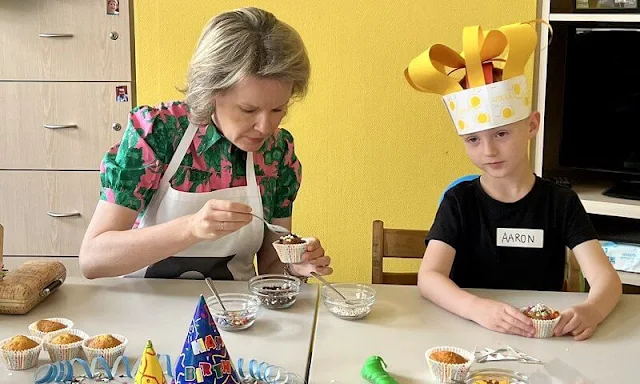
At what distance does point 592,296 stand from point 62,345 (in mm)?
1060

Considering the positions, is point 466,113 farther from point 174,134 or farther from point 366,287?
point 174,134

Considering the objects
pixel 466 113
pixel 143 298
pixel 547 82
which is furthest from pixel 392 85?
pixel 143 298

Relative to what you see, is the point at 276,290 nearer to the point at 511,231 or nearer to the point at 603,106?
→ the point at 511,231

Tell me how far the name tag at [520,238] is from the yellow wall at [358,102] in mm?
1023

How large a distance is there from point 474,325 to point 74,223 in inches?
80.9

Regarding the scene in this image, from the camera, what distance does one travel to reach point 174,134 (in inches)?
69.6

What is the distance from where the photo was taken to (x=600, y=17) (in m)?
2.66

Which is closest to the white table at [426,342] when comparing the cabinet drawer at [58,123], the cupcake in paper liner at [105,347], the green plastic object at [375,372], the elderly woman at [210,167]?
the green plastic object at [375,372]

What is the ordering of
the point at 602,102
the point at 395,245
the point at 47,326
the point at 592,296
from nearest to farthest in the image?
the point at 47,326 → the point at 592,296 → the point at 395,245 → the point at 602,102

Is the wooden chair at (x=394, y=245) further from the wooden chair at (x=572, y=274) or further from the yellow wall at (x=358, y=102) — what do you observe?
the yellow wall at (x=358, y=102)

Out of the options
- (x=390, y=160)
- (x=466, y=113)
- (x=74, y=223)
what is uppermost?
(x=466, y=113)

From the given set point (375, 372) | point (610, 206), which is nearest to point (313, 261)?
point (375, 372)

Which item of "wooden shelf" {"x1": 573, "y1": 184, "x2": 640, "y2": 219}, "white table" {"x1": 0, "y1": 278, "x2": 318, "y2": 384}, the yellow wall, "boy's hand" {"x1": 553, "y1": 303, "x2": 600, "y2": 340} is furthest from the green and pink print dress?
"wooden shelf" {"x1": 573, "y1": 184, "x2": 640, "y2": 219}

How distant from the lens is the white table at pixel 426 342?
1298mm
